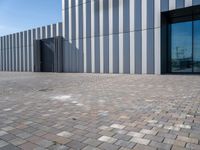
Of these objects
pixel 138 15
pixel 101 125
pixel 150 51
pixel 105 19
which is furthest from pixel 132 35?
pixel 101 125

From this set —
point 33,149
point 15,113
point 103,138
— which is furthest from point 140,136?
point 15,113

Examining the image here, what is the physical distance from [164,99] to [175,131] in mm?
2374

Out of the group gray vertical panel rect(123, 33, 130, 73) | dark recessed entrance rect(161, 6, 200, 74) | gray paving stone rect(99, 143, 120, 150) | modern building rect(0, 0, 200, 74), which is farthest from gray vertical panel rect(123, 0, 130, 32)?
gray paving stone rect(99, 143, 120, 150)

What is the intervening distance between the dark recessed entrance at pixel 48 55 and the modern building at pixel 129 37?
0.10 metres

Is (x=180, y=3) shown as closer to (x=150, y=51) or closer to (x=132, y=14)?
(x=132, y=14)

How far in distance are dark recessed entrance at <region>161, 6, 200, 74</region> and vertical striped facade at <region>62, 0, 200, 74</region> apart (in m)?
0.81

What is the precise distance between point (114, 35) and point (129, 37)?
52.4 inches

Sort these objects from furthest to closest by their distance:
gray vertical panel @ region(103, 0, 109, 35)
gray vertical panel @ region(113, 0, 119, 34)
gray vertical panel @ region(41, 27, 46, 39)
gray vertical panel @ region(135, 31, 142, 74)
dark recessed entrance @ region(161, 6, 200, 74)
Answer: gray vertical panel @ region(41, 27, 46, 39) < gray vertical panel @ region(103, 0, 109, 35) < gray vertical panel @ region(113, 0, 119, 34) < gray vertical panel @ region(135, 31, 142, 74) < dark recessed entrance @ region(161, 6, 200, 74)

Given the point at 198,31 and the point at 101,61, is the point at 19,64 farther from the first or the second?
the point at 198,31

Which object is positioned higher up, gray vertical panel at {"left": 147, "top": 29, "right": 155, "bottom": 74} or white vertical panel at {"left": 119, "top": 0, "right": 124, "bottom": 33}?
white vertical panel at {"left": 119, "top": 0, "right": 124, "bottom": 33}

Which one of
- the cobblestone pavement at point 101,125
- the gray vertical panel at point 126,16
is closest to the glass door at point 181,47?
the gray vertical panel at point 126,16

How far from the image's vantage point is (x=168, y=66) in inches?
608

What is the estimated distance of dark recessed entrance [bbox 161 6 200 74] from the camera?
14.5m

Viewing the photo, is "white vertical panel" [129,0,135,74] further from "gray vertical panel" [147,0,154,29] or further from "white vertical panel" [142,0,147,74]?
"gray vertical panel" [147,0,154,29]
